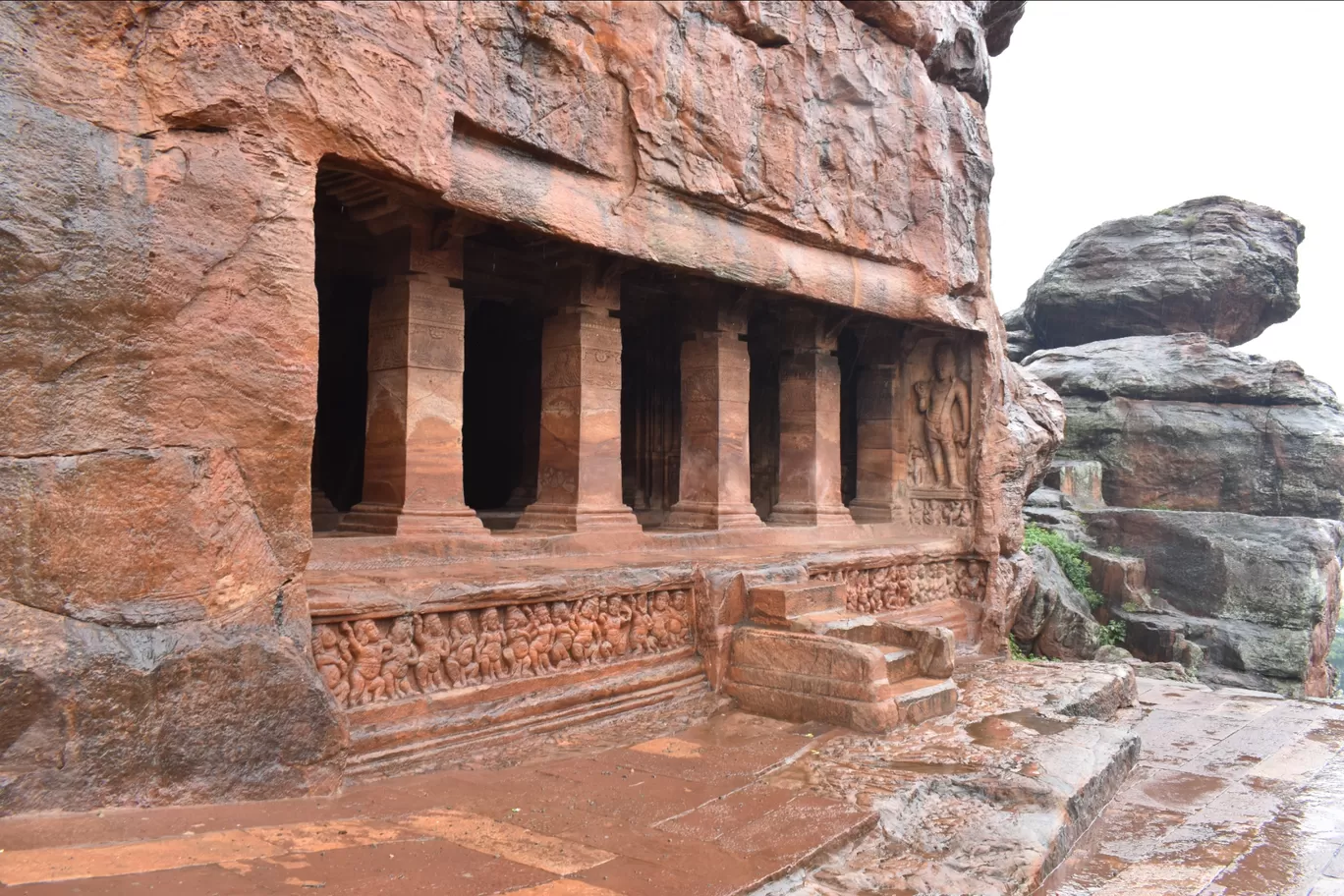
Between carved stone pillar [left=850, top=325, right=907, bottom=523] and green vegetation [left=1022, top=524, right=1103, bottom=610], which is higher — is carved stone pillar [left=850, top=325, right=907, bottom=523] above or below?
above

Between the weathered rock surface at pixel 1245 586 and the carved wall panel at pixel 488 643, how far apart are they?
45.1 feet

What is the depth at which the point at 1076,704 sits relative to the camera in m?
7.39

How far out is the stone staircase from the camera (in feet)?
20.2

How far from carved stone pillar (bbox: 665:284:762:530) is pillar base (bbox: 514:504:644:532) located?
→ 130 cm

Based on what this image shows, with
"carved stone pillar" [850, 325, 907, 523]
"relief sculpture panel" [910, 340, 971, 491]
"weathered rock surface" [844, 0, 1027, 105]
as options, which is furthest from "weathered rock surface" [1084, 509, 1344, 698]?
"weathered rock surface" [844, 0, 1027, 105]

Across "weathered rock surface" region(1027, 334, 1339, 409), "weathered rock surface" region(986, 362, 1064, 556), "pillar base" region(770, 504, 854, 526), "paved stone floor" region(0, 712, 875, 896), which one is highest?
"weathered rock surface" region(1027, 334, 1339, 409)

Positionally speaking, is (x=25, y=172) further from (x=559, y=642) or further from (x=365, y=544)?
(x=559, y=642)

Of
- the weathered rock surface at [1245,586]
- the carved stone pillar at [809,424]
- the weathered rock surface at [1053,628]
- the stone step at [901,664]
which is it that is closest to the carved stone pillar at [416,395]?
the stone step at [901,664]

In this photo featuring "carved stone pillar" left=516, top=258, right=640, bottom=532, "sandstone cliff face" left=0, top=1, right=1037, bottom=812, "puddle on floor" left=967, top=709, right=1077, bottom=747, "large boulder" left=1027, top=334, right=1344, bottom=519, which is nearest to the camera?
"sandstone cliff face" left=0, top=1, right=1037, bottom=812

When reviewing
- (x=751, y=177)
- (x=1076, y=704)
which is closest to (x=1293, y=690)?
(x=1076, y=704)

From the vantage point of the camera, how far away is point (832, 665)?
20.7 feet

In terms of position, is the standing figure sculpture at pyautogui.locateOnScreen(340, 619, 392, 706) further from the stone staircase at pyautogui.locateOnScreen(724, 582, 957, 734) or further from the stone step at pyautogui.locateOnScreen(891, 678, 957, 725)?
the stone step at pyautogui.locateOnScreen(891, 678, 957, 725)

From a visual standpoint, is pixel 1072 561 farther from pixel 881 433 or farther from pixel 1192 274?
pixel 1192 274

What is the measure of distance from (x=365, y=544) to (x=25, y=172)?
10.0 ft
